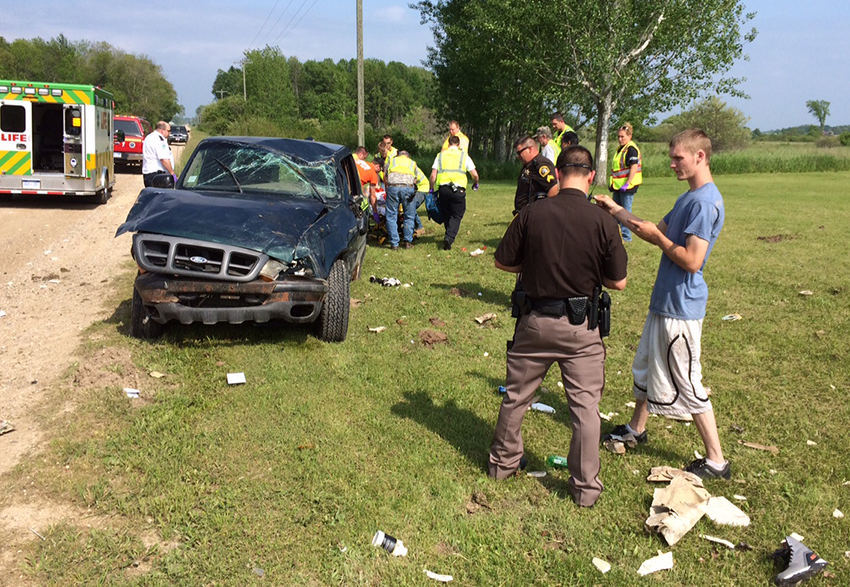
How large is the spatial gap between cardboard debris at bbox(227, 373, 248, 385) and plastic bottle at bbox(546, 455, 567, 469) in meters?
2.52

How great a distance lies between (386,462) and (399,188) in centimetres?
747

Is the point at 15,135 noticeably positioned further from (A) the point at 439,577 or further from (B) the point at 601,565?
(B) the point at 601,565

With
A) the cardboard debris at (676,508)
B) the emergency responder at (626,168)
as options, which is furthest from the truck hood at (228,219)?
the emergency responder at (626,168)

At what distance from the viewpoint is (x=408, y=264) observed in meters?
10.6

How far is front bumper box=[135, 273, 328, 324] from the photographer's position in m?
5.57

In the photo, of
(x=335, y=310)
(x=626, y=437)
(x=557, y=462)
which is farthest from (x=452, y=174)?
(x=557, y=462)

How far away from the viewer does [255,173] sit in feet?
23.8

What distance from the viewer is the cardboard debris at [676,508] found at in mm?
3619

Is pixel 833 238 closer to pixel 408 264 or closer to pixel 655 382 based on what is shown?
pixel 408 264

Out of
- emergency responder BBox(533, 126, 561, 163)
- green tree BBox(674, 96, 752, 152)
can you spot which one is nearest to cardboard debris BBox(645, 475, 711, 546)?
emergency responder BBox(533, 126, 561, 163)

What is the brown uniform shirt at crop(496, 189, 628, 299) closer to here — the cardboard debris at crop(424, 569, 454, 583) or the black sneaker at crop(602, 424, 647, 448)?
the black sneaker at crop(602, 424, 647, 448)

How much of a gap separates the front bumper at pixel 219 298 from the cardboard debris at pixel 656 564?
3420 mm

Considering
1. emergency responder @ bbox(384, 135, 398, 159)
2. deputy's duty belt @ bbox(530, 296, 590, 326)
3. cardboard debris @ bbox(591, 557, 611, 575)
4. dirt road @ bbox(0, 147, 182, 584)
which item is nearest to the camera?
cardboard debris @ bbox(591, 557, 611, 575)

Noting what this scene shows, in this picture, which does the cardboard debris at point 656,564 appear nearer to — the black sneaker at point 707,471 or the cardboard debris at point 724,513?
the cardboard debris at point 724,513
